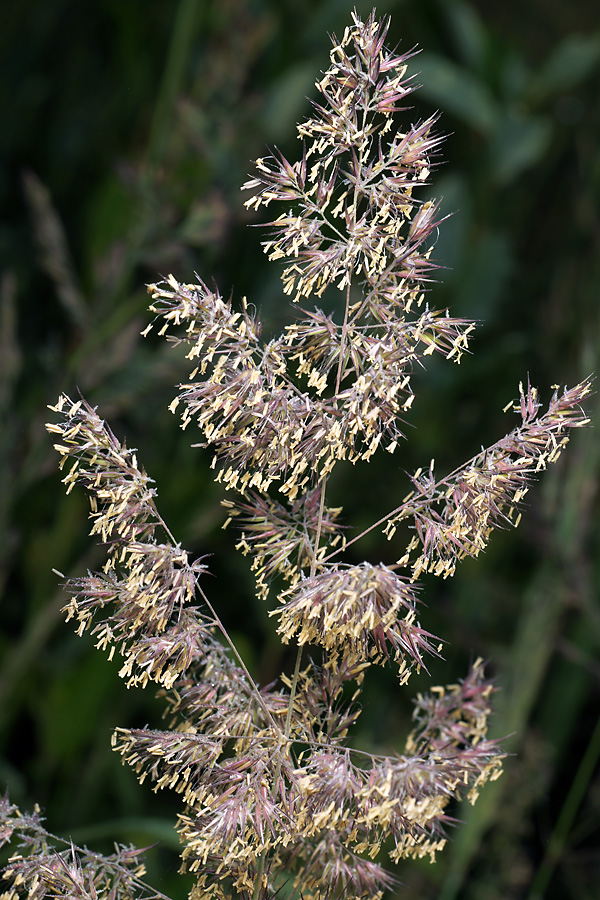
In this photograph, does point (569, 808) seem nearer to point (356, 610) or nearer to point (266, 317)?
point (266, 317)

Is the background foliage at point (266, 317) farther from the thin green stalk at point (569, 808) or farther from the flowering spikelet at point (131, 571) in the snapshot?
the flowering spikelet at point (131, 571)

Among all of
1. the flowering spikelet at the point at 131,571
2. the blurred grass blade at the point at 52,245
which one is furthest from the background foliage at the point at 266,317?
the flowering spikelet at the point at 131,571

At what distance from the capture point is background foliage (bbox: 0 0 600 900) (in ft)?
3.96

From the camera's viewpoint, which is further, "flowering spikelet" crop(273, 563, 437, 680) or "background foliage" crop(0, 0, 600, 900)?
"background foliage" crop(0, 0, 600, 900)

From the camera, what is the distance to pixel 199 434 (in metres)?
1.51

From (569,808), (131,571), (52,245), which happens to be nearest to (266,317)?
(52,245)

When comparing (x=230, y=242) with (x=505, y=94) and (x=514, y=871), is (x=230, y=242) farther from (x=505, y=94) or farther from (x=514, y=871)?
(x=514, y=871)

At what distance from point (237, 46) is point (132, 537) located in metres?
1.09

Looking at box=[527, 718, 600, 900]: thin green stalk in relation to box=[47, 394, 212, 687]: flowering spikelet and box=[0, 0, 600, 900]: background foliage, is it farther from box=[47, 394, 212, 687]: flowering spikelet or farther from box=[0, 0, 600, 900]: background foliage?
box=[47, 394, 212, 687]: flowering spikelet

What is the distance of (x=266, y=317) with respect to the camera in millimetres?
1271

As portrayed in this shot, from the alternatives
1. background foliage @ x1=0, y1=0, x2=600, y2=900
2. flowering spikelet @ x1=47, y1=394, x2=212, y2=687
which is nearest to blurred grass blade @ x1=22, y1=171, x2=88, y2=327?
background foliage @ x1=0, y1=0, x2=600, y2=900

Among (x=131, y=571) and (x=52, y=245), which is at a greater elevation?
(x=52, y=245)

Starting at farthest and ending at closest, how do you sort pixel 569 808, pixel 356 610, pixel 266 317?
pixel 266 317
pixel 569 808
pixel 356 610

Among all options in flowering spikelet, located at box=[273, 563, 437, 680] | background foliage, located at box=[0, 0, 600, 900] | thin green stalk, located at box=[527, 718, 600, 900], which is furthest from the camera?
background foliage, located at box=[0, 0, 600, 900]
